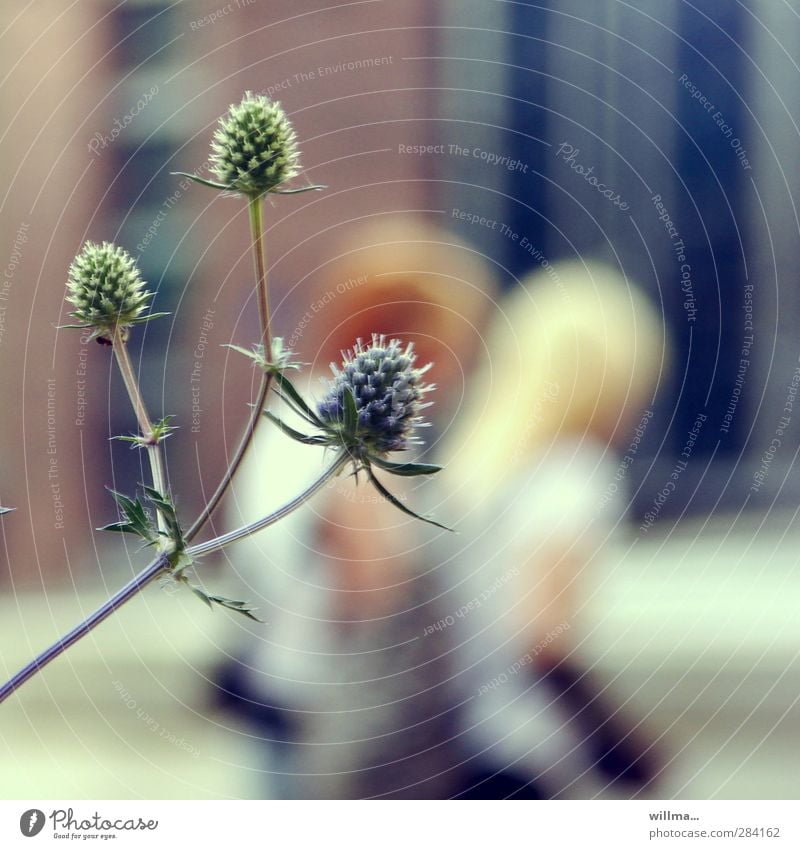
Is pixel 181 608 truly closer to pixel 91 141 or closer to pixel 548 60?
pixel 91 141

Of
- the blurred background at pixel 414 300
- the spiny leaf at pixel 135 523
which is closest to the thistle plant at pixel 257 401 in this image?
the spiny leaf at pixel 135 523

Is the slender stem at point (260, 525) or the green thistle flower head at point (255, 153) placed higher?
the green thistle flower head at point (255, 153)

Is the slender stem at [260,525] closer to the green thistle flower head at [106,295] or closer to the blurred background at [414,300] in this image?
the green thistle flower head at [106,295]

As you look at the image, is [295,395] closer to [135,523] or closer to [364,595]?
[135,523]

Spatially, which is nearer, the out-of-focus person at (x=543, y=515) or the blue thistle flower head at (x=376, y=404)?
the blue thistle flower head at (x=376, y=404)

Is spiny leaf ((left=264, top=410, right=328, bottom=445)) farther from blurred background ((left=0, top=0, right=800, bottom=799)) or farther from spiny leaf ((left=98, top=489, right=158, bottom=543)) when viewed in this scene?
blurred background ((left=0, top=0, right=800, bottom=799))
